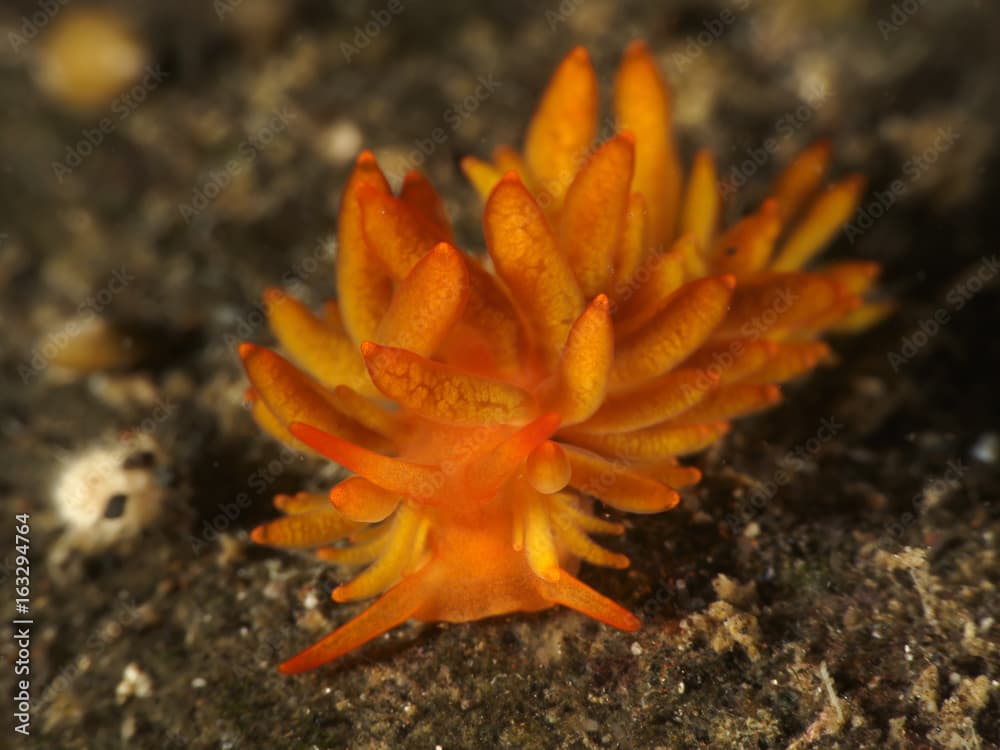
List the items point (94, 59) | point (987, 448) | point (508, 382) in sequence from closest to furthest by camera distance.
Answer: point (508, 382) → point (987, 448) → point (94, 59)

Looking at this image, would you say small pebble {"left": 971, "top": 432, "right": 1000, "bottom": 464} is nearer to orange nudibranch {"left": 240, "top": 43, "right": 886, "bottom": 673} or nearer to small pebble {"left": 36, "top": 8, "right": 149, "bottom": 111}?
orange nudibranch {"left": 240, "top": 43, "right": 886, "bottom": 673}

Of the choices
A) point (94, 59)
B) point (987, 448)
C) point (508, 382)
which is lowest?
point (987, 448)

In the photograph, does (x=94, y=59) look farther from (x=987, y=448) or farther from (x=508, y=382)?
(x=987, y=448)

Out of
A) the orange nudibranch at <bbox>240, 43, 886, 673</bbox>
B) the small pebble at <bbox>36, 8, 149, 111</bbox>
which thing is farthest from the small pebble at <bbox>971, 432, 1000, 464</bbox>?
the small pebble at <bbox>36, 8, 149, 111</bbox>

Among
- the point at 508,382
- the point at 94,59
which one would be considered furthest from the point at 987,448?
the point at 94,59

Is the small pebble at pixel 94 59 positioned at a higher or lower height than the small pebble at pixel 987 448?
higher

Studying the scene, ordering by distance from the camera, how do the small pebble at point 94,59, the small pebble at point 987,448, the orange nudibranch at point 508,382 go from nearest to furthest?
the orange nudibranch at point 508,382 → the small pebble at point 987,448 → the small pebble at point 94,59

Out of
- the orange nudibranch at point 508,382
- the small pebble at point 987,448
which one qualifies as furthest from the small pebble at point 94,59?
the small pebble at point 987,448

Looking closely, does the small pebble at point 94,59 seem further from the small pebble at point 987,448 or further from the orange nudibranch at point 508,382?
the small pebble at point 987,448

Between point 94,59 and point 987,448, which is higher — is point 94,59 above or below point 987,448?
above

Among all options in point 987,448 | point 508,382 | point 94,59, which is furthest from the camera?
point 94,59
